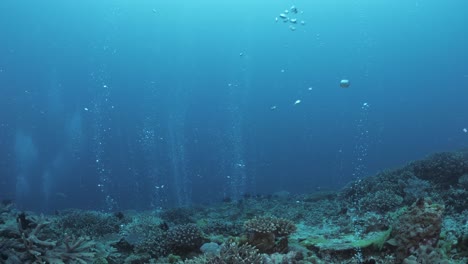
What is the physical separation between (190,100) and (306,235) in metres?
120

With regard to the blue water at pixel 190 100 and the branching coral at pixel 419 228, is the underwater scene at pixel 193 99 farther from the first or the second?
the branching coral at pixel 419 228

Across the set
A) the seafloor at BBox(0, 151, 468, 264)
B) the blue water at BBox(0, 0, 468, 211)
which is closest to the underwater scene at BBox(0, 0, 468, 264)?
the blue water at BBox(0, 0, 468, 211)

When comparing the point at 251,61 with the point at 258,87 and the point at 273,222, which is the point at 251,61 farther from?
the point at 273,222

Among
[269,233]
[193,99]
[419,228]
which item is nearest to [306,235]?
[269,233]

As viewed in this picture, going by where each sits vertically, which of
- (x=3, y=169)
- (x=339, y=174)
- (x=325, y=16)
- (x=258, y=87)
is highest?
(x=325, y=16)

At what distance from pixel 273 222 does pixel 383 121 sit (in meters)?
159

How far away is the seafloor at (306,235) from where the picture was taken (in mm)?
6184

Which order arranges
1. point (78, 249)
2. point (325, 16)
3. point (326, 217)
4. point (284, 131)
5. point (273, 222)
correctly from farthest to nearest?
point (284, 131), point (325, 16), point (326, 217), point (273, 222), point (78, 249)

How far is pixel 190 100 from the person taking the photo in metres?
128

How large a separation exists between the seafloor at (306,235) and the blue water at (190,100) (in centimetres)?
6878

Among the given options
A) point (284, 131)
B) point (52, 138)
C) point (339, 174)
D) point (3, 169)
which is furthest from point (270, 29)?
point (3, 169)

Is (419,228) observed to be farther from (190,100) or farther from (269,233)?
(190,100)

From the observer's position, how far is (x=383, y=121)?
6102 inches

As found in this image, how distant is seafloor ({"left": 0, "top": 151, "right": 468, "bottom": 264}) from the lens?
20.3 feet
